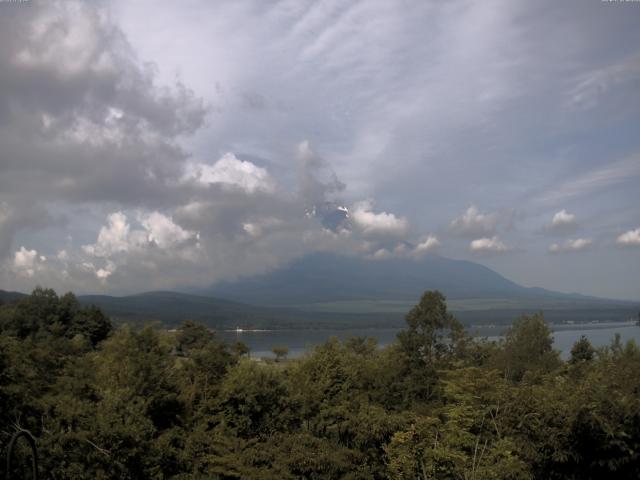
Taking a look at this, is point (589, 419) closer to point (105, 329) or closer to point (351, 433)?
point (351, 433)

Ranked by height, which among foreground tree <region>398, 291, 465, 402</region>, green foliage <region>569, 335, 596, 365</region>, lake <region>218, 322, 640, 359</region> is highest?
foreground tree <region>398, 291, 465, 402</region>

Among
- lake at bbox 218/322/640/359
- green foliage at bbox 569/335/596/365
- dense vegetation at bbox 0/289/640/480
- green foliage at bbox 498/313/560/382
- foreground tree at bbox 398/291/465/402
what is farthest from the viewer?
lake at bbox 218/322/640/359

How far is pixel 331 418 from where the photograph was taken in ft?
73.8

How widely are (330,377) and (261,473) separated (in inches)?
388

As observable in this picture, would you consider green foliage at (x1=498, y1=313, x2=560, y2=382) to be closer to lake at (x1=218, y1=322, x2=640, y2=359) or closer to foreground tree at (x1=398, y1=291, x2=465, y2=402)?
foreground tree at (x1=398, y1=291, x2=465, y2=402)

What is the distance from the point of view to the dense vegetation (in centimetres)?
1569

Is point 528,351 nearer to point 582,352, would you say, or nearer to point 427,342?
point 582,352

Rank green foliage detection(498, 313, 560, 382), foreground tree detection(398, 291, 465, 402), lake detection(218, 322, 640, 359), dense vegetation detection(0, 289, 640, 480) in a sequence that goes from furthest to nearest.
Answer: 1. lake detection(218, 322, 640, 359)
2. green foliage detection(498, 313, 560, 382)
3. foreground tree detection(398, 291, 465, 402)
4. dense vegetation detection(0, 289, 640, 480)

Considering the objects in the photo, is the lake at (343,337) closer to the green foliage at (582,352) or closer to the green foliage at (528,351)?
the green foliage at (582,352)

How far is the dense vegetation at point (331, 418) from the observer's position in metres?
15.7

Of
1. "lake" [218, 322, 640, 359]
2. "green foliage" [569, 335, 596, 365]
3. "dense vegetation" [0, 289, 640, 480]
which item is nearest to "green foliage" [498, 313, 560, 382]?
"green foliage" [569, 335, 596, 365]

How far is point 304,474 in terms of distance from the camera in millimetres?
16609

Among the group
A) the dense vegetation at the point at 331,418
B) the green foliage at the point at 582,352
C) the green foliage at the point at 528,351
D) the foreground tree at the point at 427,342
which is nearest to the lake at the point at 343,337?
the green foliage at the point at 582,352

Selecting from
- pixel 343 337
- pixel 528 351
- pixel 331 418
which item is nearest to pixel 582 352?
pixel 528 351
